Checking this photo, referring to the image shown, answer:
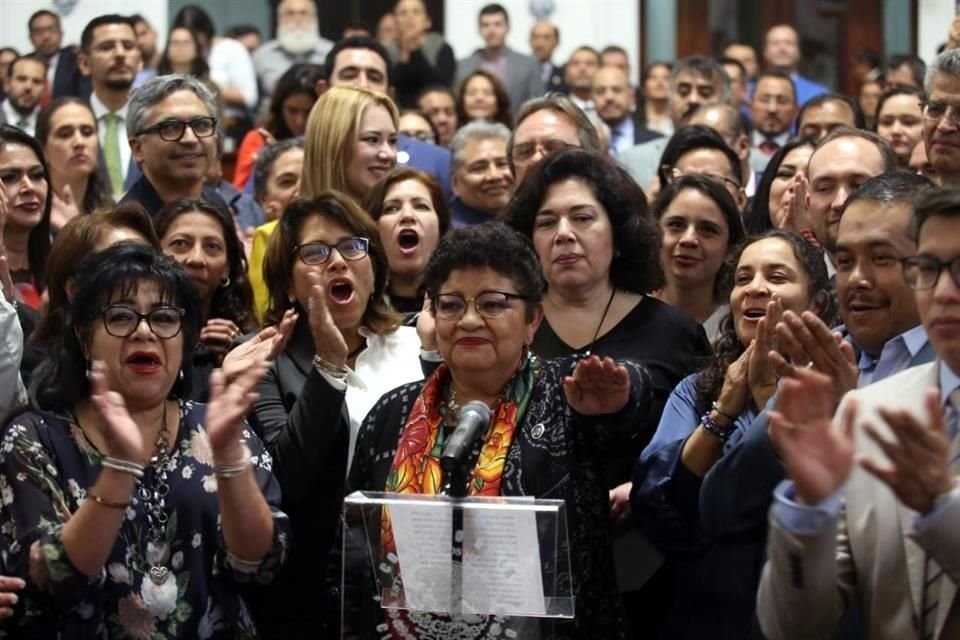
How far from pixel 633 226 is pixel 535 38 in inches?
295

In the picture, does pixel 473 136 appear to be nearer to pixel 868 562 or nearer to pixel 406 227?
pixel 406 227

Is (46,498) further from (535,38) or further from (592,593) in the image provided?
(535,38)

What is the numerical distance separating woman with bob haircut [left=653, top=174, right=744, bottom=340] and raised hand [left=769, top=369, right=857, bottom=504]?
2213 mm

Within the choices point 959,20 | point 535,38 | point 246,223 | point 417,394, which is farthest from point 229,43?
point 417,394

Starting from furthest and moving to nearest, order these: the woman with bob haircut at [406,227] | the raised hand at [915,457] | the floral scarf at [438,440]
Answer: the woman with bob haircut at [406,227] → the floral scarf at [438,440] → the raised hand at [915,457]

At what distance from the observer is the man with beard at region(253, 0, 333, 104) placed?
35.9ft

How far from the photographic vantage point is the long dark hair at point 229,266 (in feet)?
16.6

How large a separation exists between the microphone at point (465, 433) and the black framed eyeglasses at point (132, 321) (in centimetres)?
76

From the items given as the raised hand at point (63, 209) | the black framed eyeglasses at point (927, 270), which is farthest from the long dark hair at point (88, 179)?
the black framed eyeglasses at point (927, 270)

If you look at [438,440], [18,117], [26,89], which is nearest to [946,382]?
[438,440]

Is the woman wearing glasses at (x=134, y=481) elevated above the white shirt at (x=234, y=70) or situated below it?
below

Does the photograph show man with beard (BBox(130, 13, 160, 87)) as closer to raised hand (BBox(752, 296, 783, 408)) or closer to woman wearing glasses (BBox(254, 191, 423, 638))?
woman wearing glasses (BBox(254, 191, 423, 638))

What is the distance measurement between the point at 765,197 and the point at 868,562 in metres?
2.86

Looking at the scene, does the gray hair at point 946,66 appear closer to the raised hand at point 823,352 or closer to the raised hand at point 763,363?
the raised hand at point 763,363
